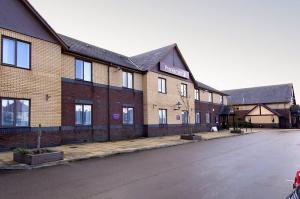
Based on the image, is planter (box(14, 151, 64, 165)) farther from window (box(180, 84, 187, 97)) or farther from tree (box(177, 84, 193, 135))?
window (box(180, 84, 187, 97))

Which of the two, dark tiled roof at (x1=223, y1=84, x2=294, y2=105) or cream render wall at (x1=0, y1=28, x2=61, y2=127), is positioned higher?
dark tiled roof at (x1=223, y1=84, x2=294, y2=105)

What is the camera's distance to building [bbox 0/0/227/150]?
15.1 metres

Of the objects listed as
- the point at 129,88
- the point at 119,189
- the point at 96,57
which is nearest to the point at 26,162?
the point at 119,189

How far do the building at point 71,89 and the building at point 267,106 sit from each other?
98.0 ft

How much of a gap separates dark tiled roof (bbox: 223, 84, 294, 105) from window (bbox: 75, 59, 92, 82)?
45969mm

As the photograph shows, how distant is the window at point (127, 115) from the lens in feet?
78.3

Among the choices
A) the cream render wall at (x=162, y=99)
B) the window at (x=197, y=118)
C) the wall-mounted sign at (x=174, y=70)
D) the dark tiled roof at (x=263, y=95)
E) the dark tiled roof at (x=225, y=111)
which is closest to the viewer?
the cream render wall at (x=162, y=99)

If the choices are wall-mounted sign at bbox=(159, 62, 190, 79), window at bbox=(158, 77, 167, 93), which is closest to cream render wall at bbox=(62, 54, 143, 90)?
window at bbox=(158, 77, 167, 93)

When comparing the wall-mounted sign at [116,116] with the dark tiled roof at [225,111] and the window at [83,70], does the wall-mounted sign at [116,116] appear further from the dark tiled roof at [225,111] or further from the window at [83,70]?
the dark tiled roof at [225,111]

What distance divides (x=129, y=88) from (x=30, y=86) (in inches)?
407

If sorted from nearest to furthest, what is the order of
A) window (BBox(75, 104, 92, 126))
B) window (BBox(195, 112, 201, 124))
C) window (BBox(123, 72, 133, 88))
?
window (BBox(75, 104, 92, 126)), window (BBox(123, 72, 133, 88)), window (BBox(195, 112, 201, 124))

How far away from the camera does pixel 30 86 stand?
51.6 ft

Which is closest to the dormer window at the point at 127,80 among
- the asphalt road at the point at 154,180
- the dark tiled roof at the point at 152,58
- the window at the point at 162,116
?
the dark tiled roof at the point at 152,58

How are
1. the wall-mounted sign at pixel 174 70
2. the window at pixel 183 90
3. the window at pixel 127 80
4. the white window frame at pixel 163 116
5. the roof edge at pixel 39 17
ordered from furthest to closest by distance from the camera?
the window at pixel 183 90 → the wall-mounted sign at pixel 174 70 → the white window frame at pixel 163 116 → the window at pixel 127 80 → the roof edge at pixel 39 17
